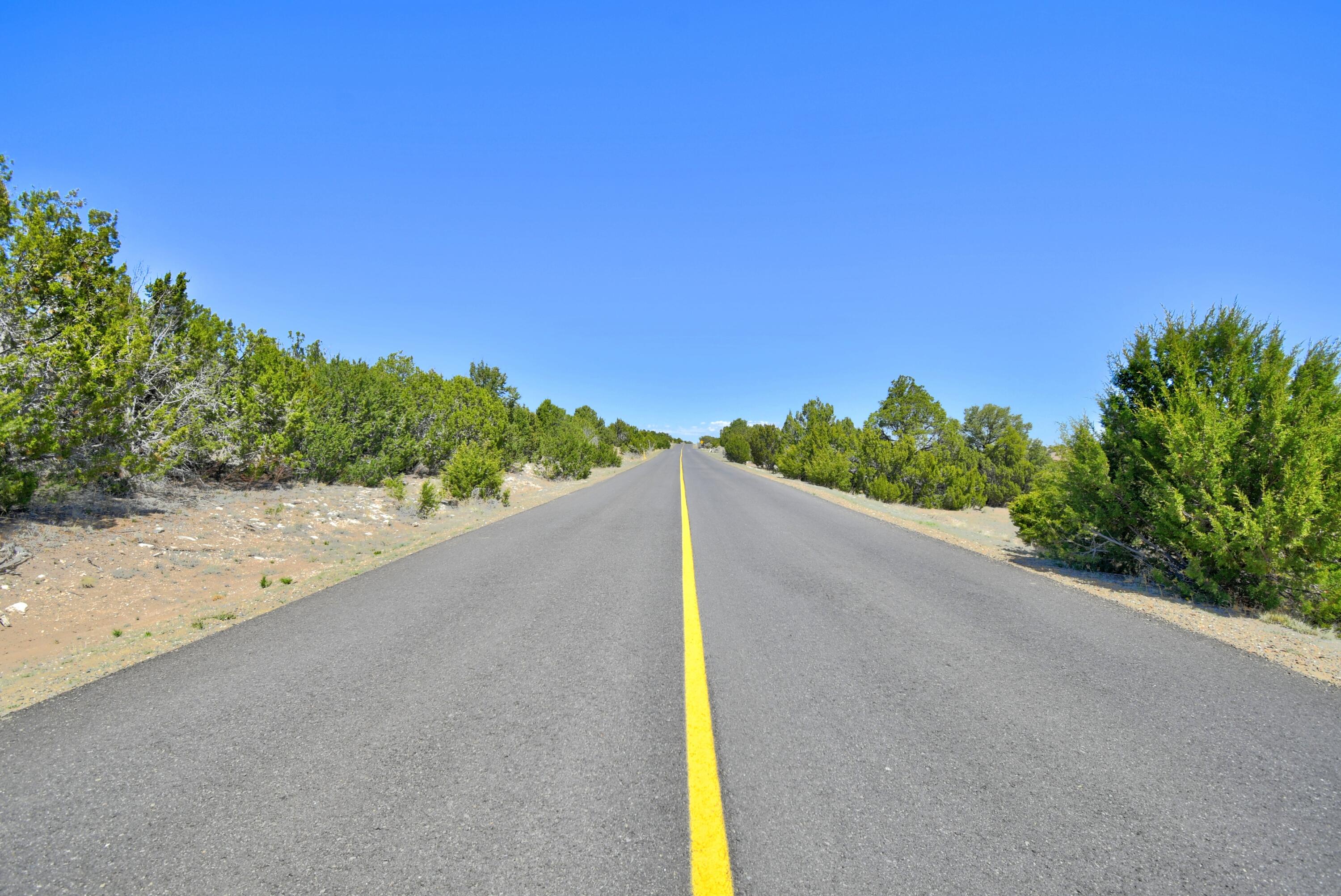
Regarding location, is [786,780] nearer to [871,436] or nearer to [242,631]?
[242,631]

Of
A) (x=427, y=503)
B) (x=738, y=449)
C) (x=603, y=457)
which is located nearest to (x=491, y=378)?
(x=603, y=457)

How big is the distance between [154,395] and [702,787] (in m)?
11.3

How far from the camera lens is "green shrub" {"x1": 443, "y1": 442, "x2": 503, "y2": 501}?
45.8ft

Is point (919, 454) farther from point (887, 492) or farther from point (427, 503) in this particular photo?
point (427, 503)

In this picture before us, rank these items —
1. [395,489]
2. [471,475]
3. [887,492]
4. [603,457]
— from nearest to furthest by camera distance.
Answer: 1. [395,489]
2. [471,475]
3. [887,492]
4. [603,457]

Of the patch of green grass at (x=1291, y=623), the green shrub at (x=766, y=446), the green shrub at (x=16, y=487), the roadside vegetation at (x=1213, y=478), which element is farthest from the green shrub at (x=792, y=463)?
the green shrub at (x=16, y=487)

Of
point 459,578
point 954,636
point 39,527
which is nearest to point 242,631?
point 459,578

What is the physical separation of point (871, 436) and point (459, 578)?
2604 cm

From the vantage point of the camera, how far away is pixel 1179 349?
23.0 ft

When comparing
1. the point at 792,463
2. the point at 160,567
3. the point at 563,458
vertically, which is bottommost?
the point at 160,567

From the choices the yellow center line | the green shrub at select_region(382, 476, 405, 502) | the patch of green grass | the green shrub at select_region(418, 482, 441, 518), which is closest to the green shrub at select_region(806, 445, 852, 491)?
the green shrub at select_region(418, 482, 441, 518)

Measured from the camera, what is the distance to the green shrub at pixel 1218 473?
5332mm

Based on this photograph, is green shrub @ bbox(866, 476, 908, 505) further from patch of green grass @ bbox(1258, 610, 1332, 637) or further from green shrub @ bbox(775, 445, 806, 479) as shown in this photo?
patch of green grass @ bbox(1258, 610, 1332, 637)

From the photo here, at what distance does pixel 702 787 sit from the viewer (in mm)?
2352
